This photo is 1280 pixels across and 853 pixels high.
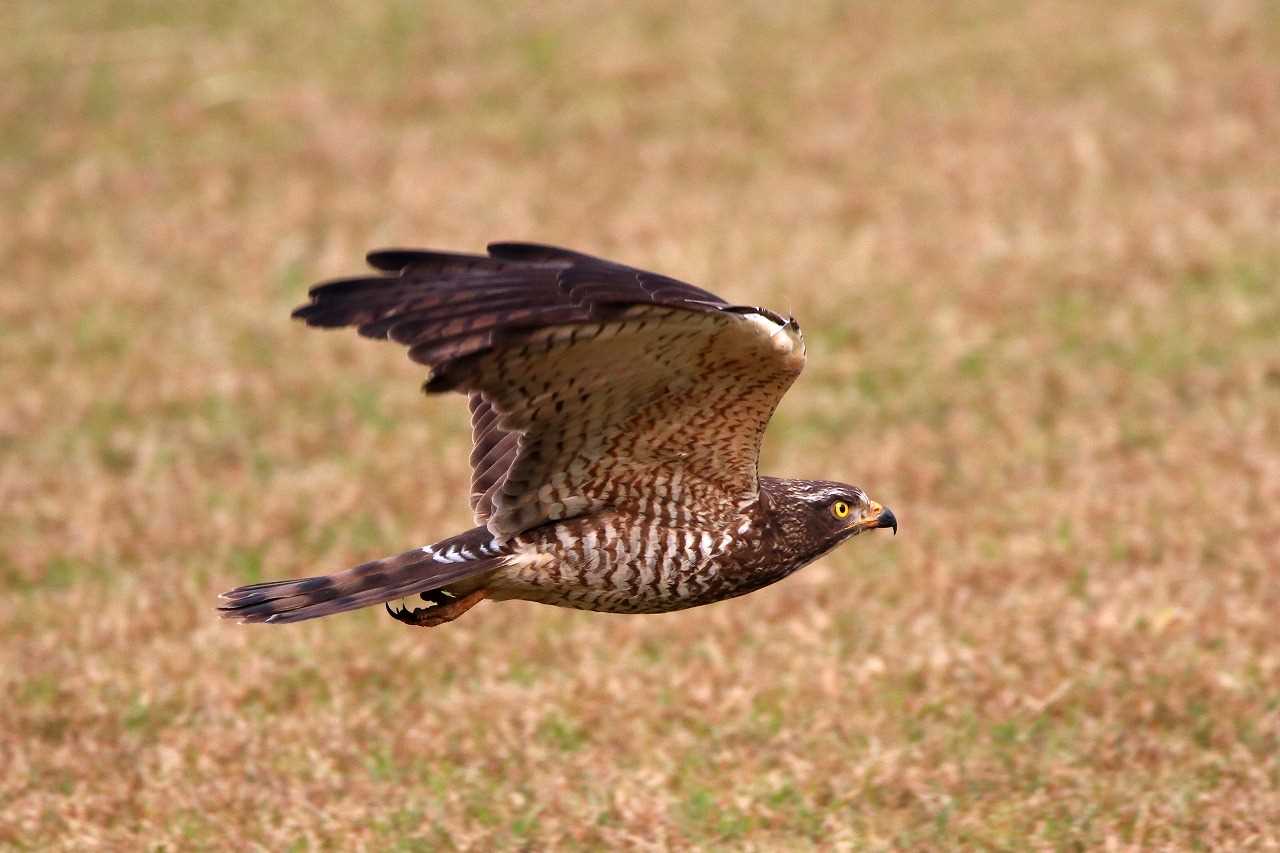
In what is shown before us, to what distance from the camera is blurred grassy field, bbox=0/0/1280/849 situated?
5.78 meters

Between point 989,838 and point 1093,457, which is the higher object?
point 1093,457

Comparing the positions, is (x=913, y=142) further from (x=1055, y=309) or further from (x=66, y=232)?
(x=66, y=232)

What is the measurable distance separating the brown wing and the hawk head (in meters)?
0.16

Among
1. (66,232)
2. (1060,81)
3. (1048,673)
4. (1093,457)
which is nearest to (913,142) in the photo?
(1060,81)

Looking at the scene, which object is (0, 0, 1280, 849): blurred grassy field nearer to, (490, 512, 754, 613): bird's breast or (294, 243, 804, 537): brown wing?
(490, 512, 754, 613): bird's breast

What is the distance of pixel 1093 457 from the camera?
8.71 metres

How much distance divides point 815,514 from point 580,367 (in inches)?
41.6

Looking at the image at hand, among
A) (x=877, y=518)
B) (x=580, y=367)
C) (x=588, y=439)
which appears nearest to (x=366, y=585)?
(x=588, y=439)

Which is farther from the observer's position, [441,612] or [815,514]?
[815,514]

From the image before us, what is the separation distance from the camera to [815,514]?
18.3 ft

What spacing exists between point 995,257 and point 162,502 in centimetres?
485

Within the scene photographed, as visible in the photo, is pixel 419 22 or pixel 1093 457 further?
pixel 419 22

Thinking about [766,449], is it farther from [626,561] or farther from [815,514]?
[626,561]

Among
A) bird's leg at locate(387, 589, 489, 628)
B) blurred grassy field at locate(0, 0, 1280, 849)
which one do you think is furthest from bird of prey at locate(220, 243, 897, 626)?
blurred grassy field at locate(0, 0, 1280, 849)
